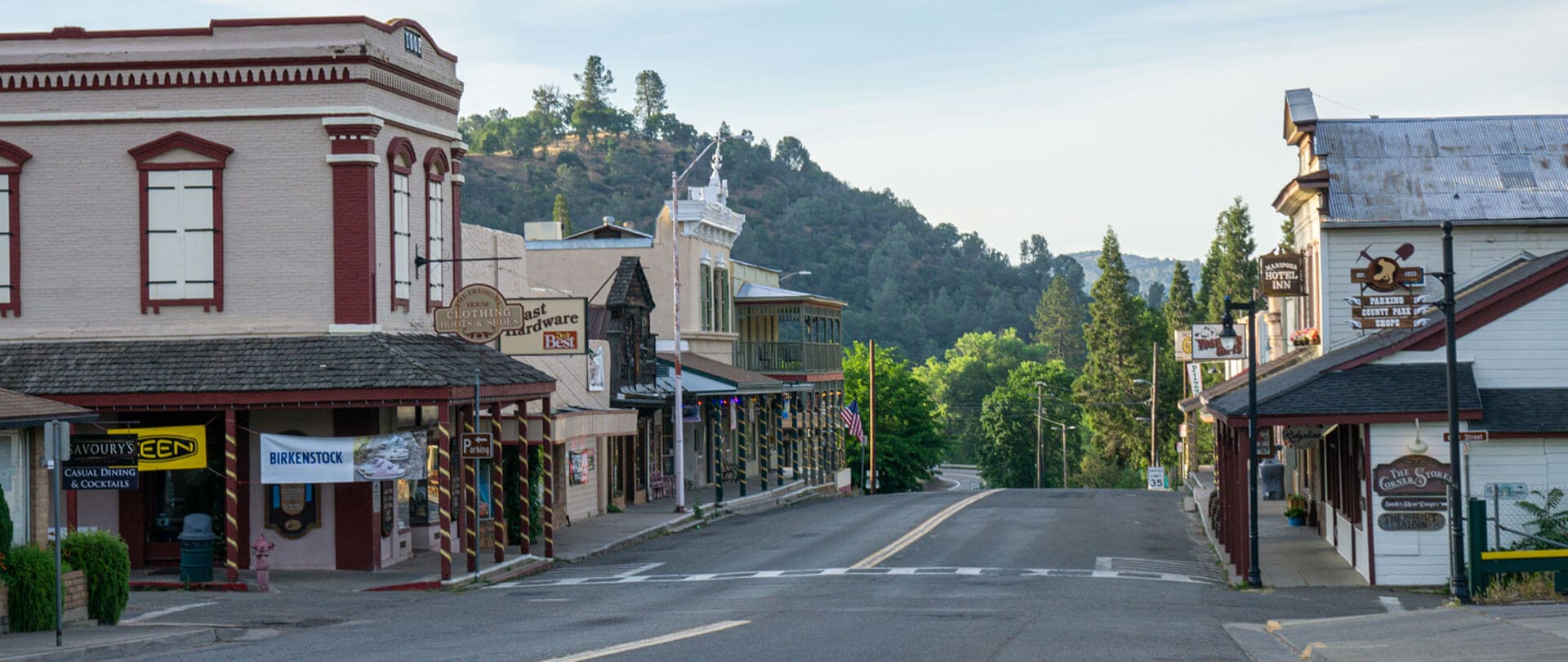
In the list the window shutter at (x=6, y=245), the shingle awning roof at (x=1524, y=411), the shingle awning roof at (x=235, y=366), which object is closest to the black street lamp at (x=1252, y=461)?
the shingle awning roof at (x=1524, y=411)

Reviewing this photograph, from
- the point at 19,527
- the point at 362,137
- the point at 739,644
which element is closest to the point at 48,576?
the point at 19,527

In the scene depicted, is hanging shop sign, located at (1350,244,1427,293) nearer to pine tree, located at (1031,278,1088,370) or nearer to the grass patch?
the grass patch

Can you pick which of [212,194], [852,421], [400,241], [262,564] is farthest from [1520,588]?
[852,421]

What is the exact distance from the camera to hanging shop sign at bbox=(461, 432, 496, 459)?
84.0 feet

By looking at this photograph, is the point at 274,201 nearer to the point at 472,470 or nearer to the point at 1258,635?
the point at 472,470

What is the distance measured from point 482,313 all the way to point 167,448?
217 inches

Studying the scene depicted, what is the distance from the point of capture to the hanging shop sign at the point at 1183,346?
47.5 metres

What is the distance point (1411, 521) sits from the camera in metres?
24.5

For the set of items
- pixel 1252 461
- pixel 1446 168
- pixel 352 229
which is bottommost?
pixel 1252 461

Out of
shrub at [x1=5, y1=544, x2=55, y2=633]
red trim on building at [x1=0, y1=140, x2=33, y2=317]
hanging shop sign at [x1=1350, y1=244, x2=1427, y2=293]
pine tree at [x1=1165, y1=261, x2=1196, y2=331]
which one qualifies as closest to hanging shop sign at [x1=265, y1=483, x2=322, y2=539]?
red trim on building at [x1=0, y1=140, x2=33, y2=317]

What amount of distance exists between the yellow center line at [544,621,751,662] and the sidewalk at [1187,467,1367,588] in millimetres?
10161

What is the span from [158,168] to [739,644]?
15.5m

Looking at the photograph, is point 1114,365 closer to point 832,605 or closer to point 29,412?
point 832,605

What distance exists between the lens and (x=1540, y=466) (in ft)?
80.0
